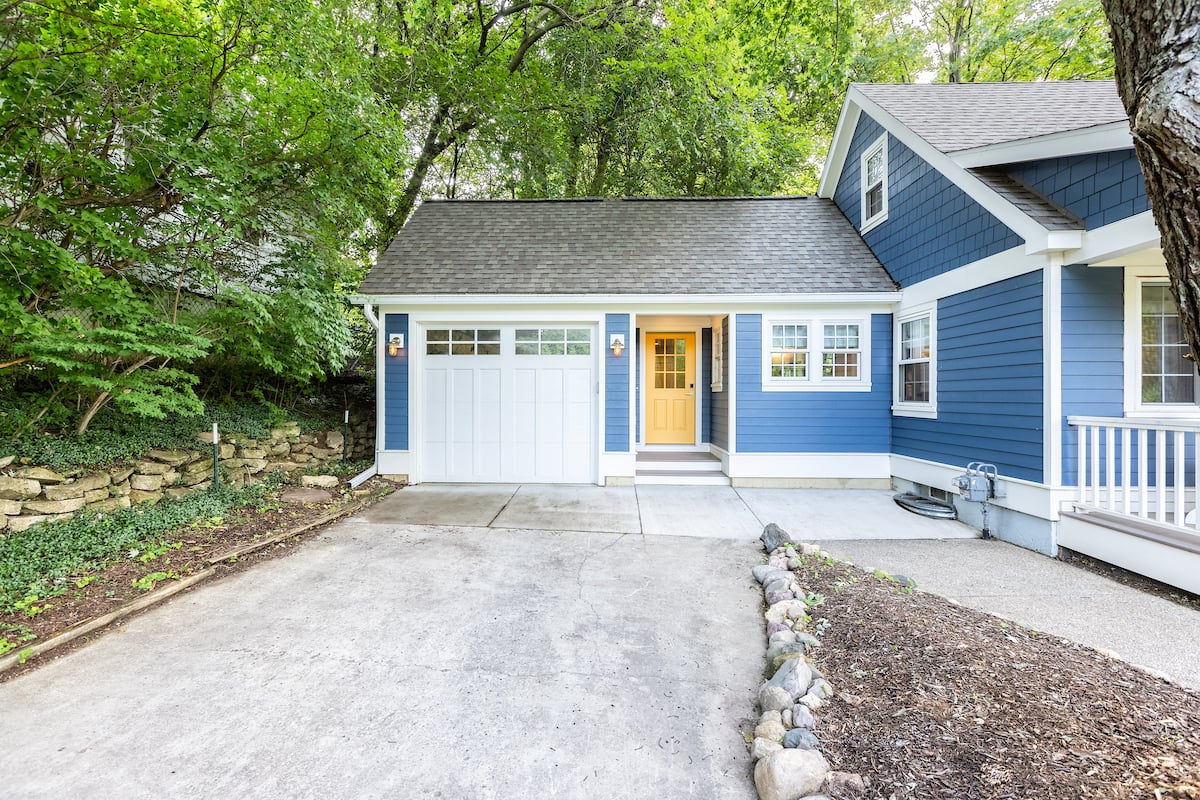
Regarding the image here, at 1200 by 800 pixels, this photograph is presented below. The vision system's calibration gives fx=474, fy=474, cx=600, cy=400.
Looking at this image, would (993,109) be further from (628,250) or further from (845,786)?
(845,786)

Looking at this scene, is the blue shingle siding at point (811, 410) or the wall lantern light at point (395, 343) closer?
the blue shingle siding at point (811, 410)

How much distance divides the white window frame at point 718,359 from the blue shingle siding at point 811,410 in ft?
2.18

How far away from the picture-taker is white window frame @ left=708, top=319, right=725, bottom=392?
718 cm

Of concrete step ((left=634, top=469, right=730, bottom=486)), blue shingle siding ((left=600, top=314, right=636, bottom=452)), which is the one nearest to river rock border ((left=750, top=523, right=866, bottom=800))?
concrete step ((left=634, top=469, right=730, bottom=486))

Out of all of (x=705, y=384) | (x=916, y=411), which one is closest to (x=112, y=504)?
(x=705, y=384)

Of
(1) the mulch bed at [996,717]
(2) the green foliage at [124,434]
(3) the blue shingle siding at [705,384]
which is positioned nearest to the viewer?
(1) the mulch bed at [996,717]

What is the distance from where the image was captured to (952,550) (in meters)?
4.09

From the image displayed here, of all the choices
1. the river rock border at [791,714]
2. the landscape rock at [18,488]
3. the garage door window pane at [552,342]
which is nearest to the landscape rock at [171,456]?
the landscape rock at [18,488]

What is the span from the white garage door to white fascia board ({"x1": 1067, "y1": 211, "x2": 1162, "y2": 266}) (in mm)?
4914

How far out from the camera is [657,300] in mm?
6363

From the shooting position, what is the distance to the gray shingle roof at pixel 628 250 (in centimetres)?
644

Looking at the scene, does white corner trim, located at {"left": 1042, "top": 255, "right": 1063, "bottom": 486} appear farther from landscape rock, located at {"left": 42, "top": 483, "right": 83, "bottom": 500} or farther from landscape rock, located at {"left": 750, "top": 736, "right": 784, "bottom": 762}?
landscape rock, located at {"left": 42, "top": 483, "right": 83, "bottom": 500}

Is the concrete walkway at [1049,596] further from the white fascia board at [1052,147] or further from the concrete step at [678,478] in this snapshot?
the white fascia board at [1052,147]

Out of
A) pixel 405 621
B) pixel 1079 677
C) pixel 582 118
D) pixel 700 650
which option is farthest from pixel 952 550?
pixel 582 118
